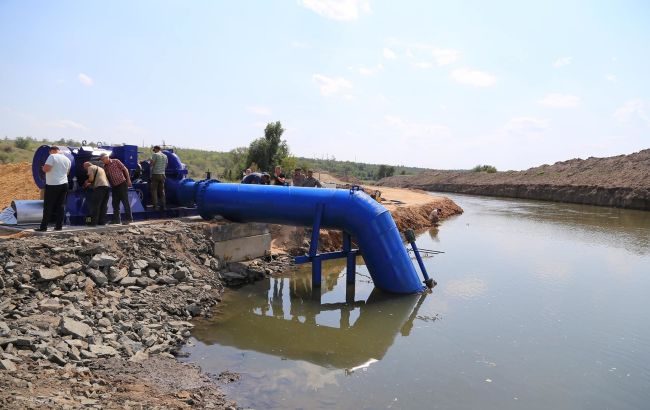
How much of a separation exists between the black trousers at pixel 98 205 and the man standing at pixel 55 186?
0.79 m

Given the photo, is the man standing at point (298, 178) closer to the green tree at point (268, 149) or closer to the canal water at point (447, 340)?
the canal water at point (447, 340)

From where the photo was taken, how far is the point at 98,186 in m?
10.4

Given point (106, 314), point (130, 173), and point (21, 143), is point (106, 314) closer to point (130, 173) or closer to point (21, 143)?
point (130, 173)

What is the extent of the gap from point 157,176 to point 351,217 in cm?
504

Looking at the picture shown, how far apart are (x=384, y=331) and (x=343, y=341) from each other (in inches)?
38.7

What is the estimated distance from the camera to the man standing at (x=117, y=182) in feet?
35.1

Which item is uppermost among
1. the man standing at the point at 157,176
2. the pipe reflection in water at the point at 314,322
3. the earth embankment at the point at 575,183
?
the earth embankment at the point at 575,183

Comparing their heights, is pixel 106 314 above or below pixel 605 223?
below

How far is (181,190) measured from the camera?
1300 cm

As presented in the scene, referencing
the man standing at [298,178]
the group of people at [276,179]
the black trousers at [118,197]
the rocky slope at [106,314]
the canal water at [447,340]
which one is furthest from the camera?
the man standing at [298,178]

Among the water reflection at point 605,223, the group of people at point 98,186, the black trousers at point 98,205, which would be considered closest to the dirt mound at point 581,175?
the water reflection at point 605,223

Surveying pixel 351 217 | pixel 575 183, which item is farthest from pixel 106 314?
pixel 575 183

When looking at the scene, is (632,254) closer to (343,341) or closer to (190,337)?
(343,341)

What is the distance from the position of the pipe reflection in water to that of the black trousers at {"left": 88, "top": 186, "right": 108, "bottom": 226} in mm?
3264
